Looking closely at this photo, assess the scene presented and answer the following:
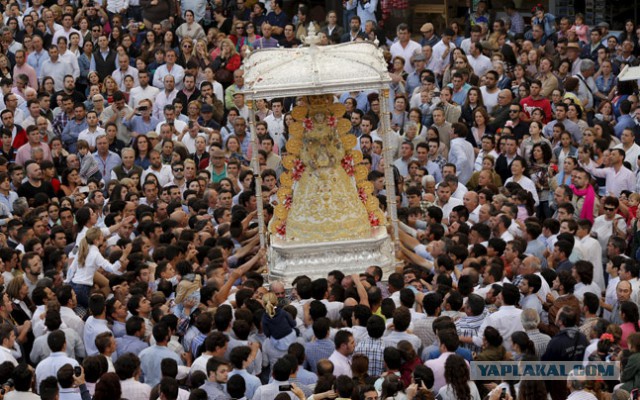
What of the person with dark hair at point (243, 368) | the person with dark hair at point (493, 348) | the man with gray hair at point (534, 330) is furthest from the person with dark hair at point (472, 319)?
the person with dark hair at point (243, 368)

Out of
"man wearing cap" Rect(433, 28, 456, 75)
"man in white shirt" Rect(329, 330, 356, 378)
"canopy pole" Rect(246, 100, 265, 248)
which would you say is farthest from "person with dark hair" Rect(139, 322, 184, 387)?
"man wearing cap" Rect(433, 28, 456, 75)

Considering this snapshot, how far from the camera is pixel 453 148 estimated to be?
70.6 ft

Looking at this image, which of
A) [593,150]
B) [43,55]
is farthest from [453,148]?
[43,55]

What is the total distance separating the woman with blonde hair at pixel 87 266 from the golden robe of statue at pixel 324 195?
7.53 feet

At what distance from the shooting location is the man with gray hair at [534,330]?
14.4 m

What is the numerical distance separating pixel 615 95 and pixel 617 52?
1436mm

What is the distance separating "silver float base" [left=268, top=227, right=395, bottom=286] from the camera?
18453mm

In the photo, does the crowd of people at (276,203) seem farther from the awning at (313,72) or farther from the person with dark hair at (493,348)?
the awning at (313,72)

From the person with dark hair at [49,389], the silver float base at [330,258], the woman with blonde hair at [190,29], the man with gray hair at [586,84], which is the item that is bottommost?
the silver float base at [330,258]

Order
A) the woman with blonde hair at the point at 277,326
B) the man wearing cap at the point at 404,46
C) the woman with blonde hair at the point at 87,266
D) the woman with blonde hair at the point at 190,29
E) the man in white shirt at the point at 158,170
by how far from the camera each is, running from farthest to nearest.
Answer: the woman with blonde hair at the point at 190,29
the man wearing cap at the point at 404,46
the man in white shirt at the point at 158,170
the woman with blonde hair at the point at 87,266
the woman with blonde hair at the point at 277,326

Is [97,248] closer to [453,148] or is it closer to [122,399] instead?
[122,399]

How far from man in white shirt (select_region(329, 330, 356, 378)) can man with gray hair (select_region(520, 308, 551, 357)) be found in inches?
63.4

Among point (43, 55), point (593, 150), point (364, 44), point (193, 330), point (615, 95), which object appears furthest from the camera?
point (43, 55)

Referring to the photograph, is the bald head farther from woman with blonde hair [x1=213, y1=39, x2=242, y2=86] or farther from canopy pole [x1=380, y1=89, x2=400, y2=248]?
woman with blonde hair [x1=213, y1=39, x2=242, y2=86]
